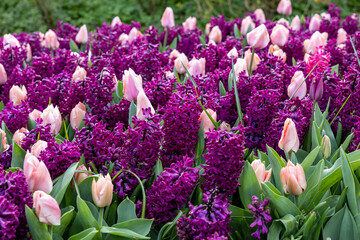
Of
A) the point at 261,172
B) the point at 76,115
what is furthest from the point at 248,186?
the point at 76,115

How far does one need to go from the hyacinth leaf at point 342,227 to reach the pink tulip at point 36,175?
0.89m

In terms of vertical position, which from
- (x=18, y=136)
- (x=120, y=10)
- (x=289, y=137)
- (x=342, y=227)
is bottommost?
(x=120, y=10)

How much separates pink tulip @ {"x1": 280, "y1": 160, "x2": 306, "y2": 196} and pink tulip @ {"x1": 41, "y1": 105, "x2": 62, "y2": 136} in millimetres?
937

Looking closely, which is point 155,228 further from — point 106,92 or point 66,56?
point 66,56

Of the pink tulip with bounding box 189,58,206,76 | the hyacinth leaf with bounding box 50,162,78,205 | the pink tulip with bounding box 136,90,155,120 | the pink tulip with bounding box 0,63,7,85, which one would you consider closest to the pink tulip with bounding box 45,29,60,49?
the pink tulip with bounding box 0,63,7,85

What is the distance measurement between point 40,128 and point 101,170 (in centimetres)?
27

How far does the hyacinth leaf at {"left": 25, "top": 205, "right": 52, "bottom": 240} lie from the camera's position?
137 centimetres

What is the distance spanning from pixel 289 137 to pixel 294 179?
9.0 inches

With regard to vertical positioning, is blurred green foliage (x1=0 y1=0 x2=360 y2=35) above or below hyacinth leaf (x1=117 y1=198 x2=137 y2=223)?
below

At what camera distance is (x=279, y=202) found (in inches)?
61.1

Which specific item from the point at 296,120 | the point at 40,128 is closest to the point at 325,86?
the point at 296,120

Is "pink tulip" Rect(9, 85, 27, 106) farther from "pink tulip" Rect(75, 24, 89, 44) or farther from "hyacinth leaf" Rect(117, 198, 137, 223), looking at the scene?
"pink tulip" Rect(75, 24, 89, 44)

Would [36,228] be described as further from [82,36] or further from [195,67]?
[82,36]

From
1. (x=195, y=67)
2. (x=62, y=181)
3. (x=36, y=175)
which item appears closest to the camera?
(x=36, y=175)
